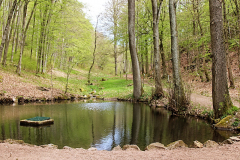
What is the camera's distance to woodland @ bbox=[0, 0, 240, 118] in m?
6.48

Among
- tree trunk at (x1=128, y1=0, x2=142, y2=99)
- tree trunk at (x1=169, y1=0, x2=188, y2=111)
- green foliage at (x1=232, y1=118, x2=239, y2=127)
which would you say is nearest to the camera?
green foliage at (x1=232, y1=118, x2=239, y2=127)

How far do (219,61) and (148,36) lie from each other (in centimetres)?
1548

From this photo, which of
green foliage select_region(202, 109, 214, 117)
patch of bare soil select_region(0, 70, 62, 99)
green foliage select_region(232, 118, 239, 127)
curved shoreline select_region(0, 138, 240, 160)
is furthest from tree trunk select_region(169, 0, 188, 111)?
patch of bare soil select_region(0, 70, 62, 99)

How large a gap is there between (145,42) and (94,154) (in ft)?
65.9

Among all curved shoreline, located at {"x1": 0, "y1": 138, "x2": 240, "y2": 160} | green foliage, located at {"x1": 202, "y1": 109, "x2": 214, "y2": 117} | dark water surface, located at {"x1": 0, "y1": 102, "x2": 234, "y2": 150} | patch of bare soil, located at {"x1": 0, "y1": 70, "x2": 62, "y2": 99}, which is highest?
patch of bare soil, located at {"x1": 0, "y1": 70, "x2": 62, "y2": 99}

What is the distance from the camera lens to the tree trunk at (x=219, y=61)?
20.6 ft

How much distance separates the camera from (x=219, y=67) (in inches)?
248

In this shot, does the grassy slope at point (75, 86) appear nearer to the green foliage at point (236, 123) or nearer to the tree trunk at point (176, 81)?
the tree trunk at point (176, 81)

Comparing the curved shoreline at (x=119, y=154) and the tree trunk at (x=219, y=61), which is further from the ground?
the tree trunk at (x=219, y=61)

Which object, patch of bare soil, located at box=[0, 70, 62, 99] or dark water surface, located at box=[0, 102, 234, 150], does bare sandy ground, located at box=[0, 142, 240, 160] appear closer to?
dark water surface, located at box=[0, 102, 234, 150]

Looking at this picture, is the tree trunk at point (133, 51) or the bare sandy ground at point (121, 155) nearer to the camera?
the bare sandy ground at point (121, 155)

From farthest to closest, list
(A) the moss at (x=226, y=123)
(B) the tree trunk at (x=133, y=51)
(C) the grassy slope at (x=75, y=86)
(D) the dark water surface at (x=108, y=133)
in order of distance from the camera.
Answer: (C) the grassy slope at (x=75, y=86) → (B) the tree trunk at (x=133, y=51) → (A) the moss at (x=226, y=123) → (D) the dark water surface at (x=108, y=133)

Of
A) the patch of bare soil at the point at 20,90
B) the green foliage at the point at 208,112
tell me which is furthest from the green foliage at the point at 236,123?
the patch of bare soil at the point at 20,90

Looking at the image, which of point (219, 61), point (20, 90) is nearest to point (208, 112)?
point (219, 61)
